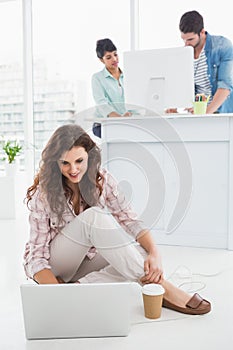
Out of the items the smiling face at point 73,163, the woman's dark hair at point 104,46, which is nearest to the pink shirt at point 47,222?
the smiling face at point 73,163

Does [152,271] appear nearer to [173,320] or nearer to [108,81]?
[173,320]

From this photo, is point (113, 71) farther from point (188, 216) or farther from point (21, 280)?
point (21, 280)

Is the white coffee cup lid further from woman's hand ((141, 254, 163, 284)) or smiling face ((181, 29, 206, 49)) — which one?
smiling face ((181, 29, 206, 49))

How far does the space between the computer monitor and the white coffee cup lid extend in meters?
1.43

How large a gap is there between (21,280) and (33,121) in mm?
2756

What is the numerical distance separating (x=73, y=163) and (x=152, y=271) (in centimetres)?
48

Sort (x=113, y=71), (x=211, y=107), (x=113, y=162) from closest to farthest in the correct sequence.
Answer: (x=113, y=162) < (x=211, y=107) < (x=113, y=71)

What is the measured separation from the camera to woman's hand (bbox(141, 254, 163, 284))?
1708mm

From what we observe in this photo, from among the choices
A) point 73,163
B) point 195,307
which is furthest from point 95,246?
point 195,307

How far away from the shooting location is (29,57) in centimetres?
472

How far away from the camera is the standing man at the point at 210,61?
325 cm

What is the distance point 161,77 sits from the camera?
2912 millimetres

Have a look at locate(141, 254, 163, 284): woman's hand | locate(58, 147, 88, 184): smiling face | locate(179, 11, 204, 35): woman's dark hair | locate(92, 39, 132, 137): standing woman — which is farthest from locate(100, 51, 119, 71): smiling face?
locate(141, 254, 163, 284): woman's hand

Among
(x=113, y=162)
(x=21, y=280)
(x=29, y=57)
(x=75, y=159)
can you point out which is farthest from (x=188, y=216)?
(x=29, y=57)
